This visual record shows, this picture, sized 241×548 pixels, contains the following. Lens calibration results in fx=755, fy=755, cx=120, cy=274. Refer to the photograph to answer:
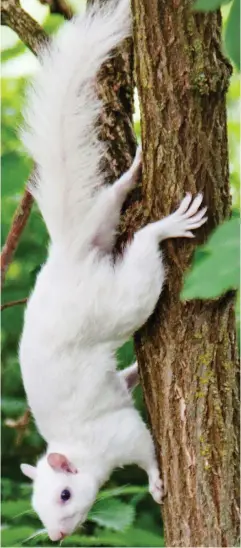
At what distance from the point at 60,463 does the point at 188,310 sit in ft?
1.37

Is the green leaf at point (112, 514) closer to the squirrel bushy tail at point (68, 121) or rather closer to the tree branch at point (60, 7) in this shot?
the squirrel bushy tail at point (68, 121)

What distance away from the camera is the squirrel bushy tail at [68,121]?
1.31 m

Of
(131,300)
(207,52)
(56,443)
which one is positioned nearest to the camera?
(207,52)

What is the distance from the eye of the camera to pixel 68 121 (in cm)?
138

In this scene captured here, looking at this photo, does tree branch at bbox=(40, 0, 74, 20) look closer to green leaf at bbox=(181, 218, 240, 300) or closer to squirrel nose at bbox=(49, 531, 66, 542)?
squirrel nose at bbox=(49, 531, 66, 542)

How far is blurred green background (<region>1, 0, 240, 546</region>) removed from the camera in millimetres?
1553

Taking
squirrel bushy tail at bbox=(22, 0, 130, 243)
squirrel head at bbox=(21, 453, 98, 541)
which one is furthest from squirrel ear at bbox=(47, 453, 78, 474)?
squirrel bushy tail at bbox=(22, 0, 130, 243)

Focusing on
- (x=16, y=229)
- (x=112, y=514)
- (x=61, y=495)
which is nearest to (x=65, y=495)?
(x=61, y=495)

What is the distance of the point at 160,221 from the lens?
4.23ft

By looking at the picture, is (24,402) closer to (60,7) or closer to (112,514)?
(112,514)

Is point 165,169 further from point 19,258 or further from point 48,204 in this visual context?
point 19,258

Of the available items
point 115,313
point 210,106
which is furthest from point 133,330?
point 210,106

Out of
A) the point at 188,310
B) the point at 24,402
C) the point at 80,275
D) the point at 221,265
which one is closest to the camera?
the point at 221,265

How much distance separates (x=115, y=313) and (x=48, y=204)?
0.25m
